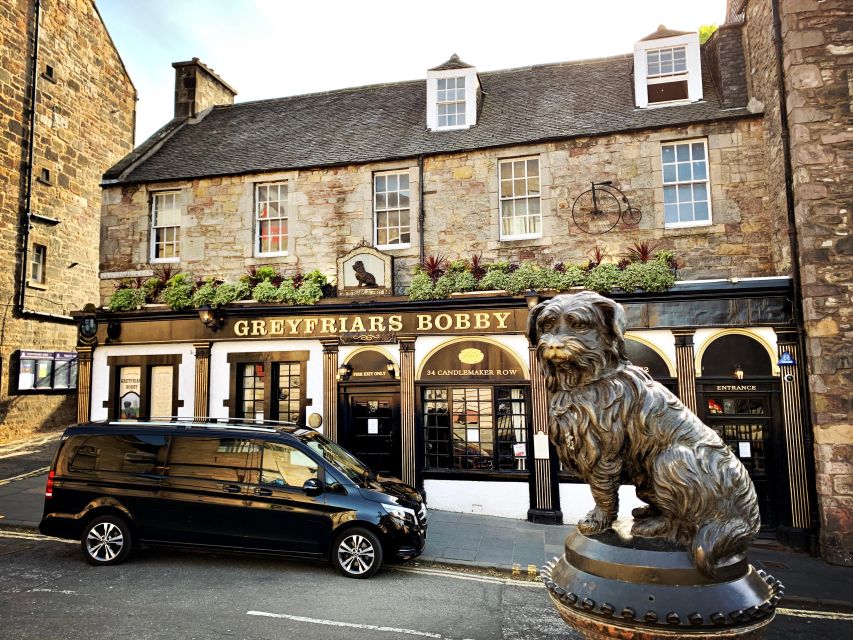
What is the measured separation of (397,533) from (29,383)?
640 inches

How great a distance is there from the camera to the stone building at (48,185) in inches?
685

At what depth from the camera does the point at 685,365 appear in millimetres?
10516

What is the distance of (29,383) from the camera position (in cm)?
1797

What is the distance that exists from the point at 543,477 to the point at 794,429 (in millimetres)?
4466

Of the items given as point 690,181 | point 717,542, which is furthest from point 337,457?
point 690,181

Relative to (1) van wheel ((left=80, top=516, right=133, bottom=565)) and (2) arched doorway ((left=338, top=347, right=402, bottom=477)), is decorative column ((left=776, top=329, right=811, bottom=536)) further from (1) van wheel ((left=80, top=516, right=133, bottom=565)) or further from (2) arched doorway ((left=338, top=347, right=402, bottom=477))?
(1) van wheel ((left=80, top=516, right=133, bottom=565))

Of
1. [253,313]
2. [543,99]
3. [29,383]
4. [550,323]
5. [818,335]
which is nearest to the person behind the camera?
[550,323]

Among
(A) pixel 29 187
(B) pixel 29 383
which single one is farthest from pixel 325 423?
(A) pixel 29 187

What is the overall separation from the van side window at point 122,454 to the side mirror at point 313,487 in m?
2.19

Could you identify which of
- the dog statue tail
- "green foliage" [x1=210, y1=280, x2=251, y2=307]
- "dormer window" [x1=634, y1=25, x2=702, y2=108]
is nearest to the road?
the dog statue tail

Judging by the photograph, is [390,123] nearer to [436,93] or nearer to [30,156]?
[436,93]

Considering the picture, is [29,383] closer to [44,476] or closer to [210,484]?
[44,476]

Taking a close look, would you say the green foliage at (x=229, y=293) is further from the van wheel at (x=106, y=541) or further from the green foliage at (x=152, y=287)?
the van wheel at (x=106, y=541)

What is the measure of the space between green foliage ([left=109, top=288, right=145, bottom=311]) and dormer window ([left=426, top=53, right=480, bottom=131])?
26.0 feet
